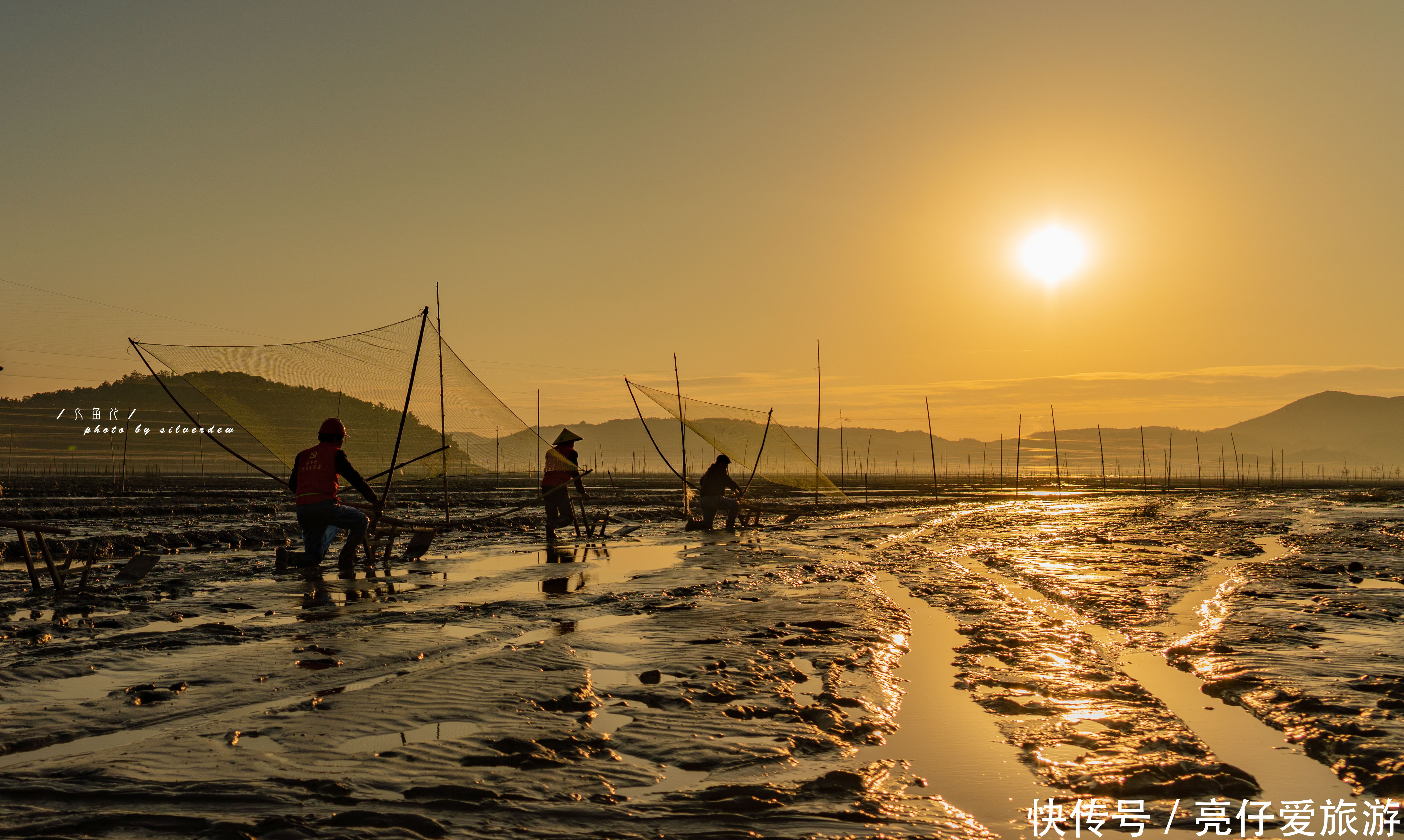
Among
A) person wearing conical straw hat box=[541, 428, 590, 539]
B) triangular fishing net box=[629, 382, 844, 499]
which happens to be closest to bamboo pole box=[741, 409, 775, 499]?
triangular fishing net box=[629, 382, 844, 499]

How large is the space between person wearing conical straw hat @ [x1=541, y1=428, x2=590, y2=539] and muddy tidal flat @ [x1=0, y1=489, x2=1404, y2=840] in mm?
4443

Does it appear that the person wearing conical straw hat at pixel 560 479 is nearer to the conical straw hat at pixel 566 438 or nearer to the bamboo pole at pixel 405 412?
the conical straw hat at pixel 566 438

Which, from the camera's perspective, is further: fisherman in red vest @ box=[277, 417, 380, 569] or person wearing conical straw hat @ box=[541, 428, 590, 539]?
person wearing conical straw hat @ box=[541, 428, 590, 539]

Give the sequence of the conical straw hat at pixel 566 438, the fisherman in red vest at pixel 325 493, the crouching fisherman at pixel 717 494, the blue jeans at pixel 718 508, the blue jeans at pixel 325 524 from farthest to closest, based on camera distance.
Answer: the blue jeans at pixel 718 508, the crouching fisherman at pixel 717 494, the conical straw hat at pixel 566 438, the blue jeans at pixel 325 524, the fisherman in red vest at pixel 325 493

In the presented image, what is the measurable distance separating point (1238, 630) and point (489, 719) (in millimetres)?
7565

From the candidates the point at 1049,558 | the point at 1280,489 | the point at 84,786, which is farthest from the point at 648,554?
→ the point at 1280,489

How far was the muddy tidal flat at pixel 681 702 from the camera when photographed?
3.90 metres

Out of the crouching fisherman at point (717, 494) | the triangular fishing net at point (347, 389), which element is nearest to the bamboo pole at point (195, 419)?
the triangular fishing net at point (347, 389)

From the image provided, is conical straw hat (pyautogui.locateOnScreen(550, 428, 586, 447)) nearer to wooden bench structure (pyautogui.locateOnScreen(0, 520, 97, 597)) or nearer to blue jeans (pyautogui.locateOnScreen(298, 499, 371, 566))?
blue jeans (pyautogui.locateOnScreen(298, 499, 371, 566))

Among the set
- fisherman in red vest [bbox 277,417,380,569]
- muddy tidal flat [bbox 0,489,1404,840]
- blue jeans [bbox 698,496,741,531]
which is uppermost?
fisherman in red vest [bbox 277,417,380,569]

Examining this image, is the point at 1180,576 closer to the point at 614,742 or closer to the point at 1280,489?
the point at 614,742

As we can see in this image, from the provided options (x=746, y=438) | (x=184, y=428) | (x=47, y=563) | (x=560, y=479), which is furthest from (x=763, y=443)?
(x=184, y=428)

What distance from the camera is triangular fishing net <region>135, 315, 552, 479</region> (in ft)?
44.0

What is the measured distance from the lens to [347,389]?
14586mm
